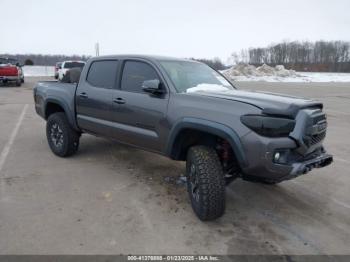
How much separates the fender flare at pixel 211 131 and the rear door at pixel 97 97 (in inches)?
53.8

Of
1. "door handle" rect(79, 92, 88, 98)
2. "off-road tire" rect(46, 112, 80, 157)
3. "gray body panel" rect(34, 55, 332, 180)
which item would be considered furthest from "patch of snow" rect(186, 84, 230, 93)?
"off-road tire" rect(46, 112, 80, 157)

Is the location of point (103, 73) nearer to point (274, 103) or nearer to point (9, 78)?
point (274, 103)

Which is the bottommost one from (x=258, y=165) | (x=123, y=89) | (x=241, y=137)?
(x=258, y=165)

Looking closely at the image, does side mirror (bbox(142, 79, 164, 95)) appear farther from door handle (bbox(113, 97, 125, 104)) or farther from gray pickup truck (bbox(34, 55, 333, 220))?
door handle (bbox(113, 97, 125, 104))

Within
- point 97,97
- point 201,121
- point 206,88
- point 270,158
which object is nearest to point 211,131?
point 201,121

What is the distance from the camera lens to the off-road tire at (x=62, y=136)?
20.6ft

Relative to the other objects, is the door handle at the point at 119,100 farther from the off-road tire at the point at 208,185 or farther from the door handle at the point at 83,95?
the off-road tire at the point at 208,185

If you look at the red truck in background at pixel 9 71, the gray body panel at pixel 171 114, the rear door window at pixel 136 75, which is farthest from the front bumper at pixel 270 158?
the red truck in background at pixel 9 71

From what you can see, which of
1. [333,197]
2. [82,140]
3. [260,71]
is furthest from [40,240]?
[260,71]

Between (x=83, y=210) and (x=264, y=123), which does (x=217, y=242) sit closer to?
(x=264, y=123)

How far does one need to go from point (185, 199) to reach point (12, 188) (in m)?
2.32

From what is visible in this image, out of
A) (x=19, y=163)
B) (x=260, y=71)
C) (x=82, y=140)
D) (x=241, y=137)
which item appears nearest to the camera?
(x=241, y=137)

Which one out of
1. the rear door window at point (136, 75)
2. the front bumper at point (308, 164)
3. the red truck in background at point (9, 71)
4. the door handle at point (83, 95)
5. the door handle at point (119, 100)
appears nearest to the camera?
the front bumper at point (308, 164)

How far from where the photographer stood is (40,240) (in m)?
3.55
